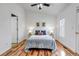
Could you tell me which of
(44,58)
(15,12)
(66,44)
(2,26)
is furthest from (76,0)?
(15,12)

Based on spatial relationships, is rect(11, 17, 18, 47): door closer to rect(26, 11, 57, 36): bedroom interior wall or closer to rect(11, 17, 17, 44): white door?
rect(11, 17, 17, 44): white door

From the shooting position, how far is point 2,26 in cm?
263

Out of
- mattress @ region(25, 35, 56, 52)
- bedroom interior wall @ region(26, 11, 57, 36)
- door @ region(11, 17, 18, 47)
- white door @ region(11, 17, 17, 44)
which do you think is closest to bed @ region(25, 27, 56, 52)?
mattress @ region(25, 35, 56, 52)

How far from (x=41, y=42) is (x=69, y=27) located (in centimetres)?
105

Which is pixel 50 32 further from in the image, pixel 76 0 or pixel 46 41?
pixel 76 0

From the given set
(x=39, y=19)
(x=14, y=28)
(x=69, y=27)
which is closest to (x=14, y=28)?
(x=14, y=28)

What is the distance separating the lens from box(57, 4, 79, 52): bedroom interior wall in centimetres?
295

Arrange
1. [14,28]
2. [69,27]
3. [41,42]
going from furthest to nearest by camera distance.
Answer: [14,28] < [41,42] < [69,27]

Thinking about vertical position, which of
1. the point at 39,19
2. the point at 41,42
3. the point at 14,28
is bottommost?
the point at 41,42

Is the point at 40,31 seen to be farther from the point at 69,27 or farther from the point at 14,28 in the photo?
the point at 14,28

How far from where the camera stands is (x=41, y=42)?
133 inches

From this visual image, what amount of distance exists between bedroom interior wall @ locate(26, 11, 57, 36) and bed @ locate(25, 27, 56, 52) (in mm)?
328

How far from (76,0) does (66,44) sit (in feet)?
9.74

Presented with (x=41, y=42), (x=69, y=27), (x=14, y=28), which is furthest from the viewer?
(x=14, y=28)
